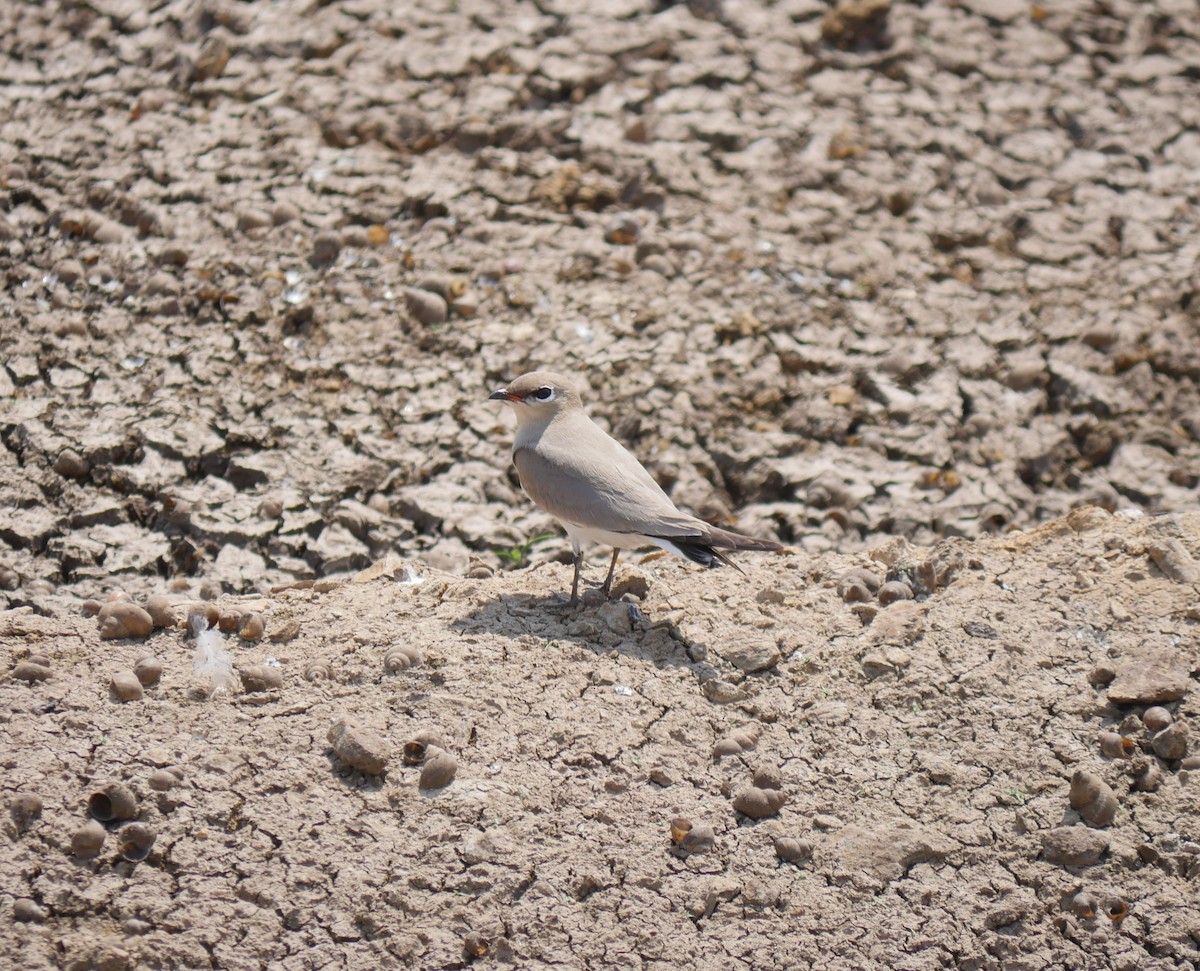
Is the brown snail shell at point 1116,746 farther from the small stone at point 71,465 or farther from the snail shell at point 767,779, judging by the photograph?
the small stone at point 71,465

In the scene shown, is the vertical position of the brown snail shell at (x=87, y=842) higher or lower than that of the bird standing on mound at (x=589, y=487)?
lower

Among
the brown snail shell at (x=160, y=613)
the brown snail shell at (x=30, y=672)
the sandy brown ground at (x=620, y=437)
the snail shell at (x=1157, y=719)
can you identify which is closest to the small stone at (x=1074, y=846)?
the sandy brown ground at (x=620, y=437)

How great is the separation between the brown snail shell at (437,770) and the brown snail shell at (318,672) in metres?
0.54

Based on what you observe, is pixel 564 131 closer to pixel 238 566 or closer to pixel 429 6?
pixel 429 6

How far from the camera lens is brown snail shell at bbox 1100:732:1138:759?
4.14 meters

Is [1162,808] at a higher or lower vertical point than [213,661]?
lower

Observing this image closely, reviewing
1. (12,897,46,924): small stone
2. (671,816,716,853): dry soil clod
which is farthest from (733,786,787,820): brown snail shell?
(12,897,46,924): small stone

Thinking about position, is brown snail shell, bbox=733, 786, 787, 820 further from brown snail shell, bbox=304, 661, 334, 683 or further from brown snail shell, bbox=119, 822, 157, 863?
brown snail shell, bbox=119, 822, 157, 863

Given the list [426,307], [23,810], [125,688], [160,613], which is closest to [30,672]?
[125,688]

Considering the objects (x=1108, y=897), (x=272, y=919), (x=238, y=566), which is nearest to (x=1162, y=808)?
(x=1108, y=897)

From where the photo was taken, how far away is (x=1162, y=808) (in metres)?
3.99

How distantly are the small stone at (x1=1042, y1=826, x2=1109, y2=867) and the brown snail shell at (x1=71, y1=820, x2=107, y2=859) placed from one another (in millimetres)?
2814

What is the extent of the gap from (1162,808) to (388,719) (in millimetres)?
2501

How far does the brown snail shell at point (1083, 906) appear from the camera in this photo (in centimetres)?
372
